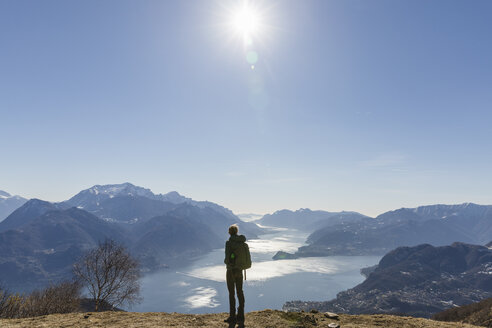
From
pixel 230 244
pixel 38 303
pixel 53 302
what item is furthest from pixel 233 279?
pixel 53 302

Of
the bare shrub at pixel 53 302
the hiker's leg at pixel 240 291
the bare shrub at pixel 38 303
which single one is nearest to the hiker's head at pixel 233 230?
the hiker's leg at pixel 240 291

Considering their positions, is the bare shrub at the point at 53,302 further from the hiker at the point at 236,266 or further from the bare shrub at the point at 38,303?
the hiker at the point at 236,266

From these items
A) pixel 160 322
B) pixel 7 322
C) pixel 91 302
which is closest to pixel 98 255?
pixel 7 322

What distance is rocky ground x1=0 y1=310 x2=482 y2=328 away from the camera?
12.4 metres

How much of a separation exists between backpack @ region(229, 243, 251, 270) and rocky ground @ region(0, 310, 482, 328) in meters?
2.91

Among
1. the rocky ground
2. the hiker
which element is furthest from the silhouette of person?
the rocky ground

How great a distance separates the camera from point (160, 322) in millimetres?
13078

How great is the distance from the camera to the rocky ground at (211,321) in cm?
1244

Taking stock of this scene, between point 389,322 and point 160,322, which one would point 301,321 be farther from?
point 160,322

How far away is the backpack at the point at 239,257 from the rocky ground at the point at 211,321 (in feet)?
9.55

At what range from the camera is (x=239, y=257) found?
12234 millimetres

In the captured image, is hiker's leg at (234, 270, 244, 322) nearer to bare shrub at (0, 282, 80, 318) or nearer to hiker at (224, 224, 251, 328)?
hiker at (224, 224, 251, 328)

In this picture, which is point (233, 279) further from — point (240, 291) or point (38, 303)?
point (38, 303)

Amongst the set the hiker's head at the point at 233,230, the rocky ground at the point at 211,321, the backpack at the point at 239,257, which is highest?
the hiker's head at the point at 233,230
